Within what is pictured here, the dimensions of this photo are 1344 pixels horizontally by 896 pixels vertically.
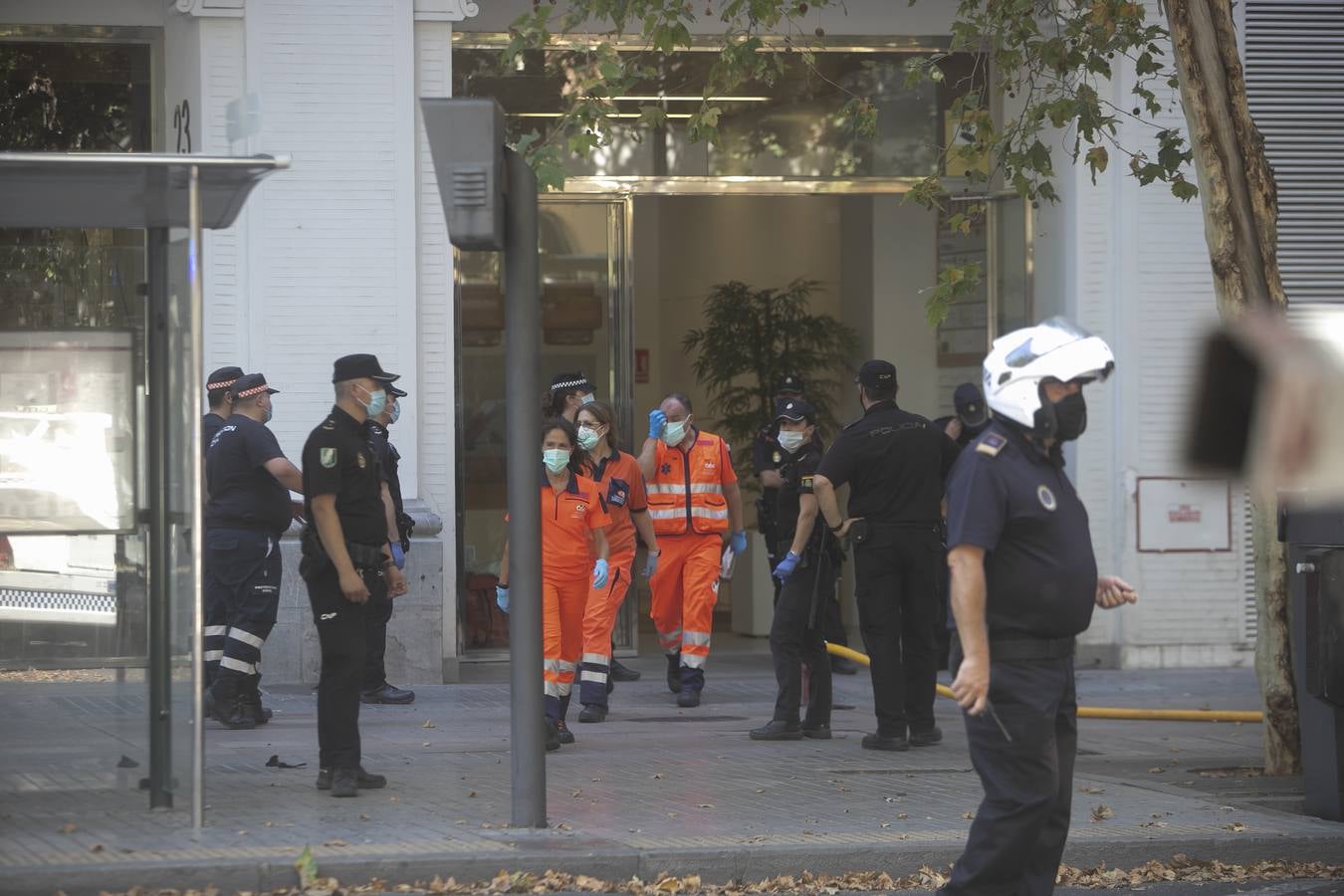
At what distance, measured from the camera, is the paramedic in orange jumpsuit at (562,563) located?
31.1 ft

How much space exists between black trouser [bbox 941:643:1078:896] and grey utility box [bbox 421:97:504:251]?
8.47 feet

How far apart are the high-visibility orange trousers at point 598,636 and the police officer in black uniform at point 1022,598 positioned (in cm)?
468

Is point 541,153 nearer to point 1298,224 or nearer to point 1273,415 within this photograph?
point 1298,224

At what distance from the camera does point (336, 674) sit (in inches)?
308

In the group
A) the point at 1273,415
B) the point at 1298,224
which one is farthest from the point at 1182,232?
the point at 1273,415

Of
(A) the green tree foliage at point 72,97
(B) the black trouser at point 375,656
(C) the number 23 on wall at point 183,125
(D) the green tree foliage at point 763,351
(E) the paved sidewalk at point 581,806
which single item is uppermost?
(A) the green tree foliage at point 72,97

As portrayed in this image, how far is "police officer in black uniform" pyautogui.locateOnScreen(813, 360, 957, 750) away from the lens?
954 centimetres

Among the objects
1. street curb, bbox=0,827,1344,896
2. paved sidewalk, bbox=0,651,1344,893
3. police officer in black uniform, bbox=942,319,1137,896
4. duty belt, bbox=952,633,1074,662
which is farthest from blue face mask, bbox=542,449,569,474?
duty belt, bbox=952,633,1074,662

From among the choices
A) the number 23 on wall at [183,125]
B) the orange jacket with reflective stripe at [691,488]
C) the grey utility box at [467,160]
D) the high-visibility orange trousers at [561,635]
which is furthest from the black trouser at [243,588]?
the grey utility box at [467,160]

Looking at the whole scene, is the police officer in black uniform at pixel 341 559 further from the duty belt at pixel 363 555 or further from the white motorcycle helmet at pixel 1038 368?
the white motorcycle helmet at pixel 1038 368

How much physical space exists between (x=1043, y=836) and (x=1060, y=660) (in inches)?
21.1

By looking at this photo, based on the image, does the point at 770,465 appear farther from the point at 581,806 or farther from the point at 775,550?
the point at 581,806

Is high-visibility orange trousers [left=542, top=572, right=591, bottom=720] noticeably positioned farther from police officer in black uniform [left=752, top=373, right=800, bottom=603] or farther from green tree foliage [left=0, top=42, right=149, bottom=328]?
green tree foliage [left=0, top=42, right=149, bottom=328]

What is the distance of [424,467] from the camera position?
40.5 ft
